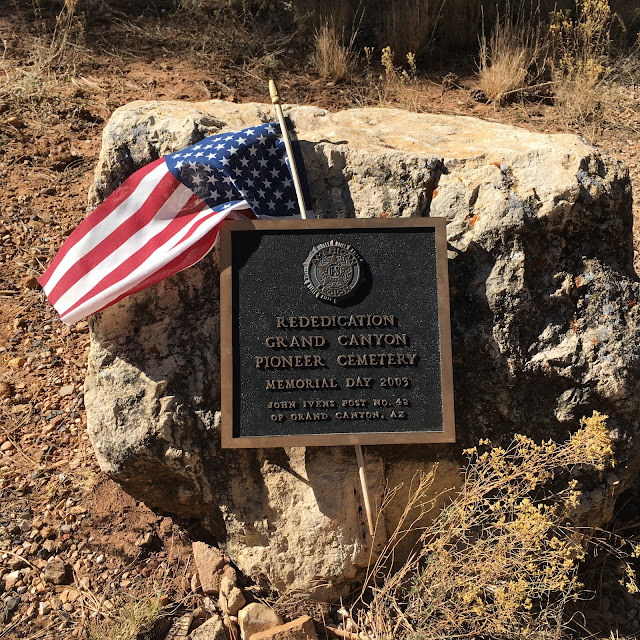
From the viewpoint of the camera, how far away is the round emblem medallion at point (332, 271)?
2984mm

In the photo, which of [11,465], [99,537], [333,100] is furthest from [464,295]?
[333,100]

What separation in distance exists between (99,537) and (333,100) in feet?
15.0

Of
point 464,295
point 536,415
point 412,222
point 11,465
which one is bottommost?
point 11,465

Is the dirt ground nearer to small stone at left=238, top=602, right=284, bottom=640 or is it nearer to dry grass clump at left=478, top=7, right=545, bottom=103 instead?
dry grass clump at left=478, top=7, right=545, bottom=103

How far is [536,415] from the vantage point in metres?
3.07

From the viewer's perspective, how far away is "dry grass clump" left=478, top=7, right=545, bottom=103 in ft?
20.1

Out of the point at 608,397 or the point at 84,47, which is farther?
the point at 84,47

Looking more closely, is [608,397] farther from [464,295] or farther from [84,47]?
[84,47]

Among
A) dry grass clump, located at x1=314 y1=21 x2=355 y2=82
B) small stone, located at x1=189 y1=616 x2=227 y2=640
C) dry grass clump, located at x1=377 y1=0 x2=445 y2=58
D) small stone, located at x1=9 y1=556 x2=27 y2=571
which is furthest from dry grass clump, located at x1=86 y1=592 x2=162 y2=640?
dry grass clump, located at x1=377 y1=0 x2=445 y2=58

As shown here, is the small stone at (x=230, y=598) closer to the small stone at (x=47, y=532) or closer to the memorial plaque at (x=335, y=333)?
the memorial plaque at (x=335, y=333)

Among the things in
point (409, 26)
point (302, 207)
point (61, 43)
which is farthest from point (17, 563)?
point (409, 26)

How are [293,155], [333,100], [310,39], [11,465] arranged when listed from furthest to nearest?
[310,39], [333,100], [11,465], [293,155]

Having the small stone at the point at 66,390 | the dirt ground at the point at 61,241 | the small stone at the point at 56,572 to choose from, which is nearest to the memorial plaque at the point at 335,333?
the dirt ground at the point at 61,241

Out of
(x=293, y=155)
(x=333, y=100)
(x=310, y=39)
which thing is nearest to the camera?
(x=293, y=155)
